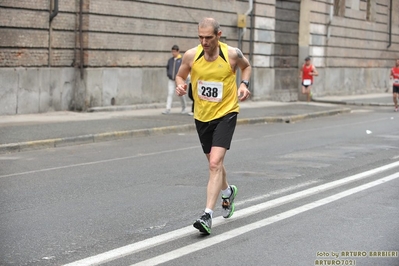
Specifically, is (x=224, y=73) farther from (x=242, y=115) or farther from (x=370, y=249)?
(x=242, y=115)

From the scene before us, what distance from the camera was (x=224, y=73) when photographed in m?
7.68

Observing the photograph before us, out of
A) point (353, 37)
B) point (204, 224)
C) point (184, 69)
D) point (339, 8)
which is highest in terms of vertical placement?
point (339, 8)

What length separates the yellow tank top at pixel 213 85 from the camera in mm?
7672

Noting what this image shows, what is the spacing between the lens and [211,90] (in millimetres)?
7664

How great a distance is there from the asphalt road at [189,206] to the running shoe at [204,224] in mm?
78

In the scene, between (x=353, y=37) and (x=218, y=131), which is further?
(x=353, y=37)

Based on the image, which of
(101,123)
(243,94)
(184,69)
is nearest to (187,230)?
(243,94)

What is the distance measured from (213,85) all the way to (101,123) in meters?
10.9

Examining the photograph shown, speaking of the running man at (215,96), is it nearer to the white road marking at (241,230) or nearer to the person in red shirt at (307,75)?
the white road marking at (241,230)

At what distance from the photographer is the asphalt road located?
654 cm

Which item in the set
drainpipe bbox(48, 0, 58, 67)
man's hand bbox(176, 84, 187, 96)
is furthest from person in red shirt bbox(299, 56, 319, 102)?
man's hand bbox(176, 84, 187, 96)

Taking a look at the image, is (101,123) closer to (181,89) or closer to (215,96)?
(181,89)

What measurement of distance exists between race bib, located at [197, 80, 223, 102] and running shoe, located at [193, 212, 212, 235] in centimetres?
Result: 110

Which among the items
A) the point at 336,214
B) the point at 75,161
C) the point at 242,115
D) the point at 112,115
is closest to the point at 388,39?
the point at 242,115
